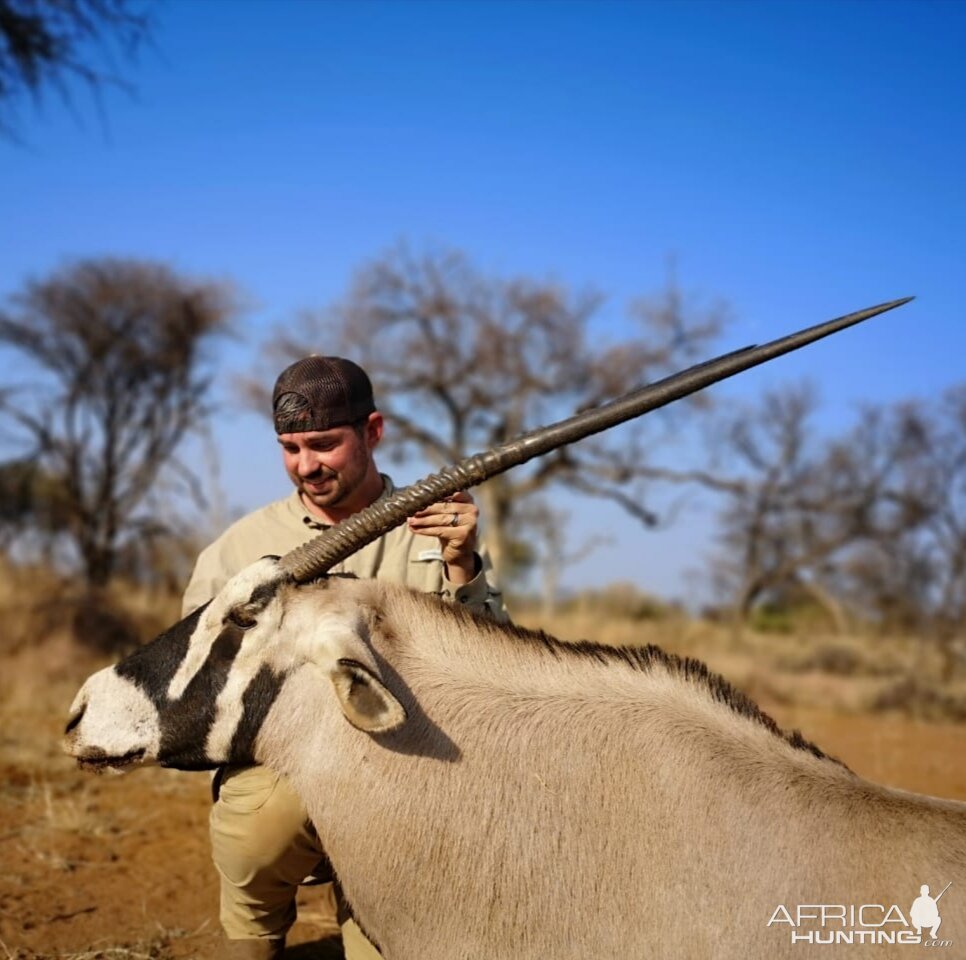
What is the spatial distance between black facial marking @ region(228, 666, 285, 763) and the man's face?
3.98 ft

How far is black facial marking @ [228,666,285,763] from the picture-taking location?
3451mm

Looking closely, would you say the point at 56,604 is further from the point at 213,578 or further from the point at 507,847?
the point at 507,847

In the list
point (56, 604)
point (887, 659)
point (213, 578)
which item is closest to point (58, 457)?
point (56, 604)

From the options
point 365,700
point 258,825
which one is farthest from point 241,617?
point 258,825

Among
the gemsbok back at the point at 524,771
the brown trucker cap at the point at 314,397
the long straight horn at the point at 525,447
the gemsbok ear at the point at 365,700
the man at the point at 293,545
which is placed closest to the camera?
the gemsbok back at the point at 524,771

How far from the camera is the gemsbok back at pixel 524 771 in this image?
9.75 ft

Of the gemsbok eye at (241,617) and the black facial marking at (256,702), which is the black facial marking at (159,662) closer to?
the gemsbok eye at (241,617)

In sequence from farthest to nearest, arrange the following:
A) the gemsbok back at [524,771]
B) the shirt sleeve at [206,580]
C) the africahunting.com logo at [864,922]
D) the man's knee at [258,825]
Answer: the shirt sleeve at [206,580] < the man's knee at [258,825] < the gemsbok back at [524,771] < the africahunting.com logo at [864,922]

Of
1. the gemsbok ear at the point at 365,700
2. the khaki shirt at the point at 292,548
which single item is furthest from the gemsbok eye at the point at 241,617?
the khaki shirt at the point at 292,548

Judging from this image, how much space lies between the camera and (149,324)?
26.7 m

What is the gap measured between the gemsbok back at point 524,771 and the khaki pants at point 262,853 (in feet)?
0.84

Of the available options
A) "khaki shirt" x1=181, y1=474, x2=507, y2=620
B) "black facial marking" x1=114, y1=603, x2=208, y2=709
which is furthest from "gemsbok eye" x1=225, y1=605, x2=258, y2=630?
"khaki shirt" x1=181, y1=474, x2=507, y2=620

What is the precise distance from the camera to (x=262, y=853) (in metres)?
3.82

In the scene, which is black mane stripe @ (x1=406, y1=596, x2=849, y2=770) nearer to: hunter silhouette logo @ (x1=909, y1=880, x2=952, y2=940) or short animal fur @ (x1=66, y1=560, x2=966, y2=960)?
short animal fur @ (x1=66, y1=560, x2=966, y2=960)
